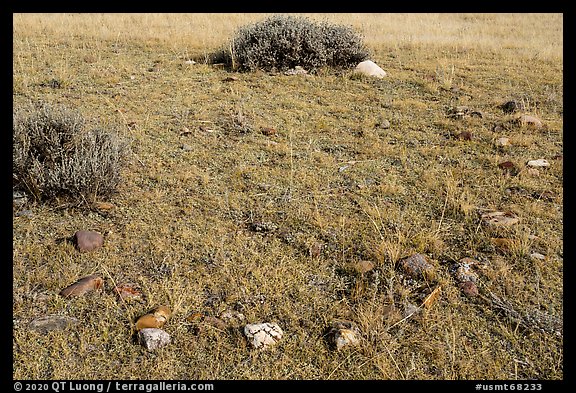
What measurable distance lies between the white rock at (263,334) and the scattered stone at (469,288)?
1285 millimetres

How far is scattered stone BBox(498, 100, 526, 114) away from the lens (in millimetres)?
6444

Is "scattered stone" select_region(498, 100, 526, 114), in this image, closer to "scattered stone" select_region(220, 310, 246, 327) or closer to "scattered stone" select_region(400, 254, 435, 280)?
"scattered stone" select_region(400, 254, 435, 280)

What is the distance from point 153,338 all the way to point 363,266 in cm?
150

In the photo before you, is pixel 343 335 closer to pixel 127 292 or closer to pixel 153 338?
pixel 153 338

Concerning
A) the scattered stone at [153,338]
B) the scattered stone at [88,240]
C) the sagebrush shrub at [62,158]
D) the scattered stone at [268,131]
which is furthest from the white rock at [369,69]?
the scattered stone at [153,338]

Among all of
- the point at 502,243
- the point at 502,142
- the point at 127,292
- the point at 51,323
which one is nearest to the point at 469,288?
the point at 502,243

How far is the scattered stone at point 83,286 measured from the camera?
9.78ft

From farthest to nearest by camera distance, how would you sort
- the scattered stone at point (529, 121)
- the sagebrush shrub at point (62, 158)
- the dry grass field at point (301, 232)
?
1. the scattered stone at point (529, 121)
2. the sagebrush shrub at point (62, 158)
3. the dry grass field at point (301, 232)

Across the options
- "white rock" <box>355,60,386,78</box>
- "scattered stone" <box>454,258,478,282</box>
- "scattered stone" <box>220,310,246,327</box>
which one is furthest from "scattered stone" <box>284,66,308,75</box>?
"scattered stone" <box>220,310,246,327</box>

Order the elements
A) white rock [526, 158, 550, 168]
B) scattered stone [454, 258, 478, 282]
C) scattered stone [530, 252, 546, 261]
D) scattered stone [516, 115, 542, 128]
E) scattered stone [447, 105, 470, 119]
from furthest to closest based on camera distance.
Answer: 1. scattered stone [447, 105, 470, 119]
2. scattered stone [516, 115, 542, 128]
3. white rock [526, 158, 550, 168]
4. scattered stone [530, 252, 546, 261]
5. scattered stone [454, 258, 478, 282]

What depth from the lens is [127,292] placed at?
3039mm

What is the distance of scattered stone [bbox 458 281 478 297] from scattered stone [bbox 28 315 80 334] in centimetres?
249

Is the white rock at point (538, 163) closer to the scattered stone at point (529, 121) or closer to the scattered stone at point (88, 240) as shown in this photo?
the scattered stone at point (529, 121)
